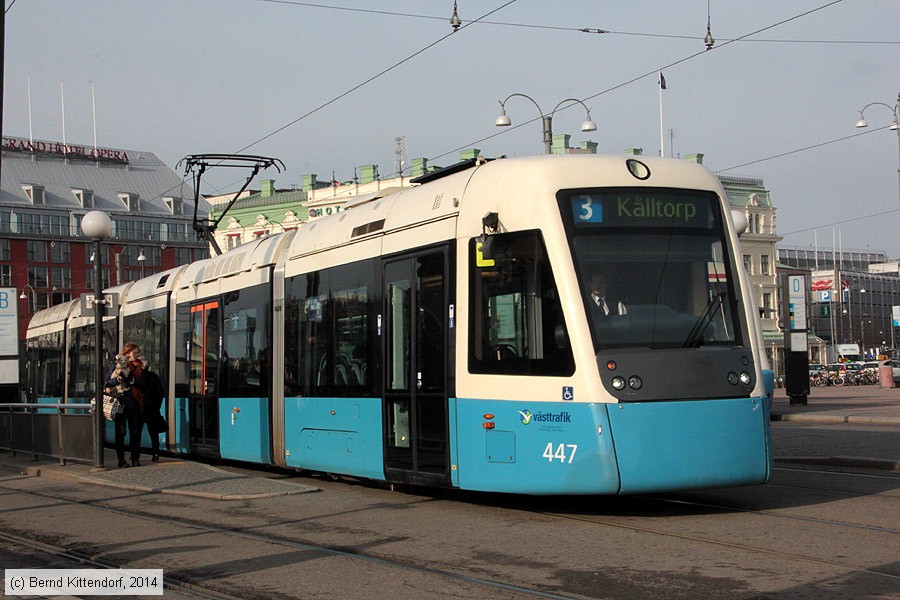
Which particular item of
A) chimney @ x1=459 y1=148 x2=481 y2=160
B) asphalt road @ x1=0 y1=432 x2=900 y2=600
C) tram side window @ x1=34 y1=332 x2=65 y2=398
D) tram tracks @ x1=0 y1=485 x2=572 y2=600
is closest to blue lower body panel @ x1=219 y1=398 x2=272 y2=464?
asphalt road @ x1=0 y1=432 x2=900 y2=600

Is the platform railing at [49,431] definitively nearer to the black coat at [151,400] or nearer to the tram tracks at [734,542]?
the black coat at [151,400]

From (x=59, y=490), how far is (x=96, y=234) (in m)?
3.75

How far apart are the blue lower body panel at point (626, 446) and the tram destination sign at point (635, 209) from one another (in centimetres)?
163

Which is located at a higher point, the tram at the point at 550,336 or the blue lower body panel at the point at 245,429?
the tram at the point at 550,336

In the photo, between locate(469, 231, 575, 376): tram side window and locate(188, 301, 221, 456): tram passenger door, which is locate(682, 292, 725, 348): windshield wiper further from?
locate(188, 301, 221, 456): tram passenger door

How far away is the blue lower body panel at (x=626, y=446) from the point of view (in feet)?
32.3

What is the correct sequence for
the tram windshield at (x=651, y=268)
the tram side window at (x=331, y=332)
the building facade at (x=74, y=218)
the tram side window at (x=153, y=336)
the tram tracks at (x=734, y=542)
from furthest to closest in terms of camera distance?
the building facade at (x=74, y=218)
the tram side window at (x=153, y=336)
the tram side window at (x=331, y=332)
the tram windshield at (x=651, y=268)
the tram tracks at (x=734, y=542)

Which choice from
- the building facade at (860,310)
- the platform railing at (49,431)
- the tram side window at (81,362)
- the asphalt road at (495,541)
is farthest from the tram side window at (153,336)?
the building facade at (860,310)

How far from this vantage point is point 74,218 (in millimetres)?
102375

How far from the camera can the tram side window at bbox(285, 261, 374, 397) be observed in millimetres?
13031

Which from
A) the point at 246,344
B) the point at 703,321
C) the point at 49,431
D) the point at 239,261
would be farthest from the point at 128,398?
the point at 703,321

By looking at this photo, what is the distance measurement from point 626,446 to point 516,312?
155 centimetres

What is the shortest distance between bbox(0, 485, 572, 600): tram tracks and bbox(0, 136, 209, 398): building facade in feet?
291

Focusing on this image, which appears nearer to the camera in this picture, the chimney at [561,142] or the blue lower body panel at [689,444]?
the blue lower body panel at [689,444]
